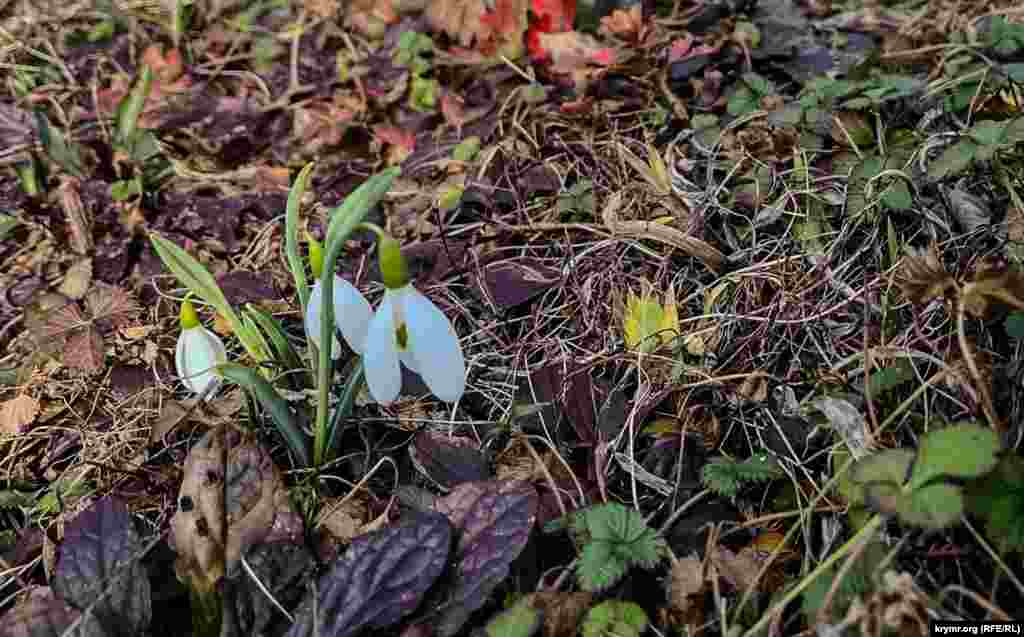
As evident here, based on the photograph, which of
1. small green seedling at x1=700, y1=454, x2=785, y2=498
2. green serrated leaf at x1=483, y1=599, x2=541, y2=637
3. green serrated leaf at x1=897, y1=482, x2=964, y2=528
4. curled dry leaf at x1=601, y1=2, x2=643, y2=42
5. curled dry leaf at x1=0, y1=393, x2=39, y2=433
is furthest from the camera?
curled dry leaf at x1=601, y1=2, x2=643, y2=42

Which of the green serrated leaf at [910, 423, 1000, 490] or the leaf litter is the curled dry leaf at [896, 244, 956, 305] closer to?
the leaf litter

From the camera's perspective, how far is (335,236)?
107 cm

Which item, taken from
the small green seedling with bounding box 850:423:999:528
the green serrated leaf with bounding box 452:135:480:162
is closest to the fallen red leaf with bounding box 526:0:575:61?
the green serrated leaf with bounding box 452:135:480:162

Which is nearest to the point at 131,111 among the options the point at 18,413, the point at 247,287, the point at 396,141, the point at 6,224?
the point at 6,224

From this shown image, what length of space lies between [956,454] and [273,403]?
86 centimetres

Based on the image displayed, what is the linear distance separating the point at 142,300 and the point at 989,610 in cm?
157

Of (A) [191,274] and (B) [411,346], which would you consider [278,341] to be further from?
(B) [411,346]

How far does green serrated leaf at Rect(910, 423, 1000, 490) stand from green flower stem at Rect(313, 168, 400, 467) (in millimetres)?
690

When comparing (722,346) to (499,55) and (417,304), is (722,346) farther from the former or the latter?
(499,55)

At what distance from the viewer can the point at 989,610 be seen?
36.1 inches

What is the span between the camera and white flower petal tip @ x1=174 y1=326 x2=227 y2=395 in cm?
130

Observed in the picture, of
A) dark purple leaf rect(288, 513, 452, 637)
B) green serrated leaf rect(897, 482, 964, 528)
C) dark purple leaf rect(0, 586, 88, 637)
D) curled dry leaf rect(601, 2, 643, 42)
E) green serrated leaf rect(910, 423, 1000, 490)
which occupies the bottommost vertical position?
dark purple leaf rect(0, 586, 88, 637)

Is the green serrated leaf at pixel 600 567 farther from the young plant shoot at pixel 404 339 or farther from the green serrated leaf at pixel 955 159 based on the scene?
the green serrated leaf at pixel 955 159

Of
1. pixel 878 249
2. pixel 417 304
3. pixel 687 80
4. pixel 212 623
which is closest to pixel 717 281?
pixel 878 249
